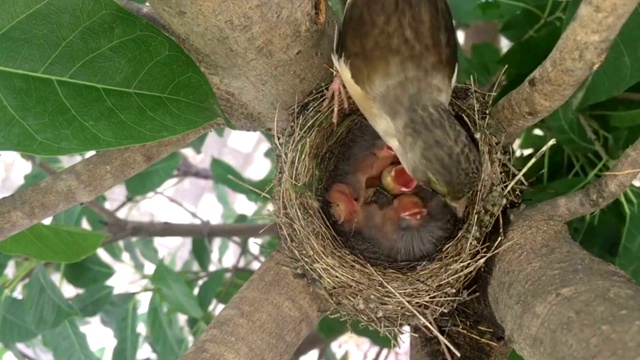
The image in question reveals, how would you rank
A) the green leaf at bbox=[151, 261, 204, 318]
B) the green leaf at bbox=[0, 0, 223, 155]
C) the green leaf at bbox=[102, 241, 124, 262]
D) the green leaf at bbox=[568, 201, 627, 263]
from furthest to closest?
the green leaf at bbox=[102, 241, 124, 262] → the green leaf at bbox=[151, 261, 204, 318] → the green leaf at bbox=[568, 201, 627, 263] → the green leaf at bbox=[0, 0, 223, 155]

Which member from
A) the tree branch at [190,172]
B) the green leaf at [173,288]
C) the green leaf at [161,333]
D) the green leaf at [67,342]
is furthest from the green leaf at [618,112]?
the green leaf at [67,342]

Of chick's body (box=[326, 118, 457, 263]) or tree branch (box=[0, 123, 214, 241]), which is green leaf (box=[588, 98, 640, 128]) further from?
tree branch (box=[0, 123, 214, 241])

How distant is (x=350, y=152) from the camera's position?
1.62 metres

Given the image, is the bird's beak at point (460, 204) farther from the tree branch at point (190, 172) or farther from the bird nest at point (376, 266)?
the tree branch at point (190, 172)

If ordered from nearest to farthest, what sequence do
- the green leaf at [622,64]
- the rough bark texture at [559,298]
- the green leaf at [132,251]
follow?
the rough bark texture at [559,298] → the green leaf at [622,64] → the green leaf at [132,251]

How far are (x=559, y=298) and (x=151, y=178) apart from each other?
1093 millimetres

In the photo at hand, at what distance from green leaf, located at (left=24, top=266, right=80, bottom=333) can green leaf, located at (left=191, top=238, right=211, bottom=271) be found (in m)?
0.37

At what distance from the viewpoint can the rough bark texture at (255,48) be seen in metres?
0.87

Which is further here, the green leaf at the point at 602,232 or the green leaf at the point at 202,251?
the green leaf at the point at 202,251

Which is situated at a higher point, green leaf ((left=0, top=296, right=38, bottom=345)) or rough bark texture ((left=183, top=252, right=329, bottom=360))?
green leaf ((left=0, top=296, right=38, bottom=345))

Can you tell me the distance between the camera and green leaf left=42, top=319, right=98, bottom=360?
164cm

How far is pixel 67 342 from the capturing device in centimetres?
164

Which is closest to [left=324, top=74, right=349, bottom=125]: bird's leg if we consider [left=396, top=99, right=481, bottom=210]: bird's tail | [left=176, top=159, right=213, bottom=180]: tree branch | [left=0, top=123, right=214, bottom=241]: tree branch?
[left=396, top=99, right=481, bottom=210]: bird's tail

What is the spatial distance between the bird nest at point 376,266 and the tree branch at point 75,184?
8.0 inches
